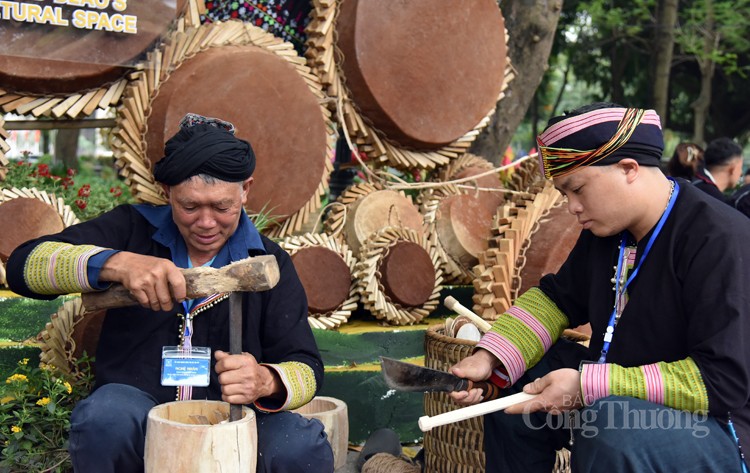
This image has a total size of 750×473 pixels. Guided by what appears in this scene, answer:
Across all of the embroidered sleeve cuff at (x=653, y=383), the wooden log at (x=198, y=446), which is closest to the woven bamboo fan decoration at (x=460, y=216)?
the embroidered sleeve cuff at (x=653, y=383)

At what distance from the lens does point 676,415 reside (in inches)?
87.9

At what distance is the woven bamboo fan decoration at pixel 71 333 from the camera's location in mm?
3285

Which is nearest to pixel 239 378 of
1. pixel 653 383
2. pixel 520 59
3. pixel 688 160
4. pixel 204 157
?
pixel 204 157

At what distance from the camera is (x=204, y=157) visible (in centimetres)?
255

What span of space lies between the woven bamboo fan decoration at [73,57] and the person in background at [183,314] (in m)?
1.21

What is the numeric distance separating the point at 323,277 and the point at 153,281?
1855mm

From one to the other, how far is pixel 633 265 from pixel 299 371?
977 mm

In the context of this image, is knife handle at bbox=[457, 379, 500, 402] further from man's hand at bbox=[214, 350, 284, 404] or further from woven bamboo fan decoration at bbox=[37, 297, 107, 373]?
woven bamboo fan decoration at bbox=[37, 297, 107, 373]

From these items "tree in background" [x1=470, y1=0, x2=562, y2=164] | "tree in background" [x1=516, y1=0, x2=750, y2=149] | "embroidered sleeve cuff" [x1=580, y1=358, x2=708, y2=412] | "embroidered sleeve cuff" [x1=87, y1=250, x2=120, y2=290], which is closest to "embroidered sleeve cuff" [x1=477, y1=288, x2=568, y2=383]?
"embroidered sleeve cuff" [x1=580, y1=358, x2=708, y2=412]

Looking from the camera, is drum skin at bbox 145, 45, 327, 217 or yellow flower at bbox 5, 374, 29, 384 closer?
yellow flower at bbox 5, 374, 29, 384

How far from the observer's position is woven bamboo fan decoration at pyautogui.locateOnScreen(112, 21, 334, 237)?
3.90 meters

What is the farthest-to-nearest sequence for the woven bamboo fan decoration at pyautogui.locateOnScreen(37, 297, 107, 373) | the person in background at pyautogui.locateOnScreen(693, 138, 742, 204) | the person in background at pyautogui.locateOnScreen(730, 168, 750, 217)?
the person in background at pyautogui.locateOnScreen(693, 138, 742, 204)
the person in background at pyautogui.locateOnScreen(730, 168, 750, 217)
the woven bamboo fan decoration at pyautogui.locateOnScreen(37, 297, 107, 373)

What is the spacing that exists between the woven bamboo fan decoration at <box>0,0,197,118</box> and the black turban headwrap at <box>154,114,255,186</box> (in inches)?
53.2

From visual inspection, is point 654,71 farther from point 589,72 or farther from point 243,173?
point 243,173
